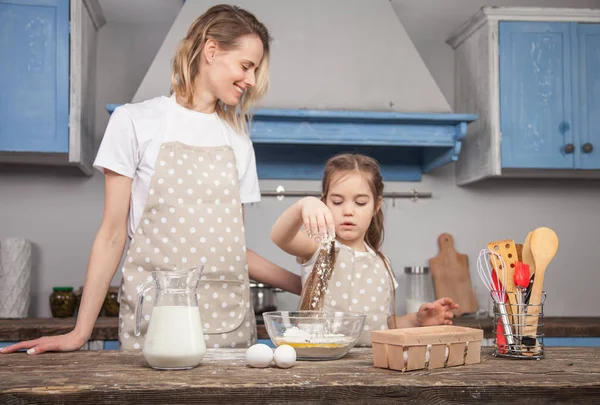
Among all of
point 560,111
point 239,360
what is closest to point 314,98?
point 560,111

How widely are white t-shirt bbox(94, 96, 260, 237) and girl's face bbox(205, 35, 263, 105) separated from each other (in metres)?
0.09

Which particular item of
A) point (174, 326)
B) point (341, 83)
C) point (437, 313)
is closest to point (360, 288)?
point (437, 313)

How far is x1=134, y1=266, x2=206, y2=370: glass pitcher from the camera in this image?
1036 mm

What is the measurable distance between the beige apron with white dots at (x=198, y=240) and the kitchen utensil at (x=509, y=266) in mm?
677

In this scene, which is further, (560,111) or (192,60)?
(560,111)

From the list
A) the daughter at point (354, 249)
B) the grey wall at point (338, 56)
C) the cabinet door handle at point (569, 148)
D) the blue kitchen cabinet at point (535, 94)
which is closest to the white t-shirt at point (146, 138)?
the daughter at point (354, 249)

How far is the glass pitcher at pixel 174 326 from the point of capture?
1.04m

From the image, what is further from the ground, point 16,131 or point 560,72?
point 560,72

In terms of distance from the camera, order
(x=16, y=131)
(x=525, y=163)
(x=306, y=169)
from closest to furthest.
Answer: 1. (x=16, y=131)
2. (x=525, y=163)
3. (x=306, y=169)

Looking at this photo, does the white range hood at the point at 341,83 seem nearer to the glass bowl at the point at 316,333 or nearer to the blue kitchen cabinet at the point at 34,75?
the blue kitchen cabinet at the point at 34,75

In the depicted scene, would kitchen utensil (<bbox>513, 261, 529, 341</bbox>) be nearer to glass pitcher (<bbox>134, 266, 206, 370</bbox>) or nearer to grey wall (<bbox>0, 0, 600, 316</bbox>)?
glass pitcher (<bbox>134, 266, 206, 370</bbox>)

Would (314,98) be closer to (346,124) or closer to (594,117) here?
(346,124)

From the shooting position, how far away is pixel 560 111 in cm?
294

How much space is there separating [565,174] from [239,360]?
2.38 meters
